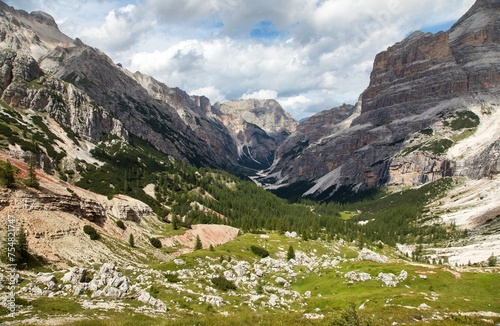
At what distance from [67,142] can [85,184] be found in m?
53.7

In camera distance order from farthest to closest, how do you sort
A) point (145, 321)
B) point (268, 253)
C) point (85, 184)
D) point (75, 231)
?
point (85, 184), point (268, 253), point (75, 231), point (145, 321)

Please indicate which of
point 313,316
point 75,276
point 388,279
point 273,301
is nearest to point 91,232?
point 75,276

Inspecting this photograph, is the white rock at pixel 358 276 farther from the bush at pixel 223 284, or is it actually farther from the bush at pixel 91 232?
the bush at pixel 91 232

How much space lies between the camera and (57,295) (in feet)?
133

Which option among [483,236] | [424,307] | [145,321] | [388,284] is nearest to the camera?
[145,321]

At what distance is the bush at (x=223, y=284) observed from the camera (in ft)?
193

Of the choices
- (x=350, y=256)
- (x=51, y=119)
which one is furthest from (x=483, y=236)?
(x=51, y=119)

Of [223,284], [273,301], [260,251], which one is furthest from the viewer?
[260,251]

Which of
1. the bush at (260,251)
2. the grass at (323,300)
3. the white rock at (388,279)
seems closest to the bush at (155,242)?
the grass at (323,300)

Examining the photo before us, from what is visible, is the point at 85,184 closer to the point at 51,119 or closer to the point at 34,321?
the point at 51,119

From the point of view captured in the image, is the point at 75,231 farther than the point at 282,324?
Yes

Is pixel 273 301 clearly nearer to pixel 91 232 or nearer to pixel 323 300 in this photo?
pixel 323 300

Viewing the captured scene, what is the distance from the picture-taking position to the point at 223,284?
59.5 metres

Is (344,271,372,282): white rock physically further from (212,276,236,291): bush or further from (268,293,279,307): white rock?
(212,276,236,291): bush
